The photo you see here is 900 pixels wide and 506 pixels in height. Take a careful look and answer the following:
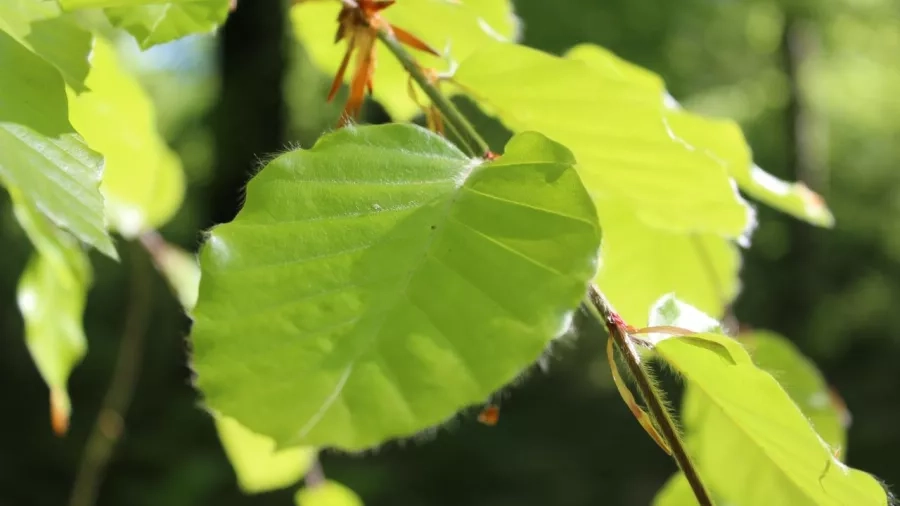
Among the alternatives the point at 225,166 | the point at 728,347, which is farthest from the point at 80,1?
the point at 225,166

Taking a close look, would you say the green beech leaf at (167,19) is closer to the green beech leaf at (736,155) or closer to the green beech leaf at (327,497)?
the green beech leaf at (736,155)

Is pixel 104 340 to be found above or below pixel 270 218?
below

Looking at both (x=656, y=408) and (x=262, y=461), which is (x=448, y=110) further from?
(x=262, y=461)

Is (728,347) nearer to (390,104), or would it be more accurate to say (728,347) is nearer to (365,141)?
(365,141)

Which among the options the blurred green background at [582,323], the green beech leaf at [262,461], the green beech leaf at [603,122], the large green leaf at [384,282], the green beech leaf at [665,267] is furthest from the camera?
the blurred green background at [582,323]

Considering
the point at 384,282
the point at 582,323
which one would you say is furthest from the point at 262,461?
the point at 582,323

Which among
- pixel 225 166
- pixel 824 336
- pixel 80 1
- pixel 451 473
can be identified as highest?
pixel 80 1

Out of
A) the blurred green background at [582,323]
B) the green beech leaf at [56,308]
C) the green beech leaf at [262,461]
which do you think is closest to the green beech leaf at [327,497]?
the green beech leaf at [262,461]
